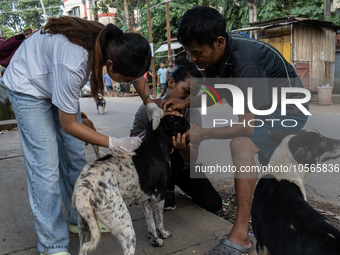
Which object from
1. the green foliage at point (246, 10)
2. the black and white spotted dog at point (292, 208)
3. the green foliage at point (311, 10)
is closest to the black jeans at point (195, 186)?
the black and white spotted dog at point (292, 208)

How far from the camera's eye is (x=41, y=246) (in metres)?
2.48

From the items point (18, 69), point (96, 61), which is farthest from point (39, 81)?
point (96, 61)

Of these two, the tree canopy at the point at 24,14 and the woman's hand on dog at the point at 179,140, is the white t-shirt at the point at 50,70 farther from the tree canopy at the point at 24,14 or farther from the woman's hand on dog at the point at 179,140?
the tree canopy at the point at 24,14

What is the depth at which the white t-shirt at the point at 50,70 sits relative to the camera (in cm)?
213

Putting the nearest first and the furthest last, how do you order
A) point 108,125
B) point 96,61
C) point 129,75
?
point 96,61 → point 129,75 → point 108,125

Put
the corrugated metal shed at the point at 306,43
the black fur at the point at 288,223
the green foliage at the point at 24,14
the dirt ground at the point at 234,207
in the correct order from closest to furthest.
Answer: the black fur at the point at 288,223 → the dirt ground at the point at 234,207 → the corrugated metal shed at the point at 306,43 → the green foliage at the point at 24,14

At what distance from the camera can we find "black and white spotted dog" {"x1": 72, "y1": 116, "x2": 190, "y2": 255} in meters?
2.19

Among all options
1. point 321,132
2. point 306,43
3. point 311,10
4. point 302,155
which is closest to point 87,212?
point 302,155

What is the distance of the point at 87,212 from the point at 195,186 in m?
1.57

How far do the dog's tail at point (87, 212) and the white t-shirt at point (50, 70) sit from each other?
22.1 inches

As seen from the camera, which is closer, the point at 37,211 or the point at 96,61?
the point at 96,61

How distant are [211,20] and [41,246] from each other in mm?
2209

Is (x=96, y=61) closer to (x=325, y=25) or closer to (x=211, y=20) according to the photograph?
(x=211, y=20)

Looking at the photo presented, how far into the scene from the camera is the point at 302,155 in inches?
95.0
